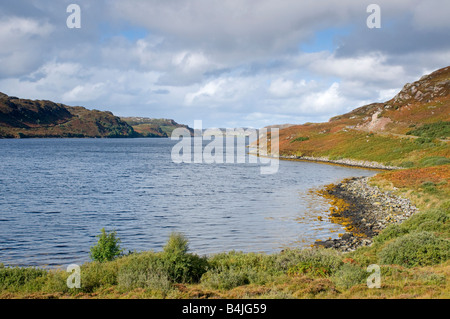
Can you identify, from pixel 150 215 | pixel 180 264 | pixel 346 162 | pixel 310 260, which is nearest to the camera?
pixel 180 264

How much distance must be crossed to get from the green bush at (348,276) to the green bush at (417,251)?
3.33 m

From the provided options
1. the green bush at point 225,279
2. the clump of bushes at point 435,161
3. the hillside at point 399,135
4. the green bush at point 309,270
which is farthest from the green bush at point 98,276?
the hillside at point 399,135

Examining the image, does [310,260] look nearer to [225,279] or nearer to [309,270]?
[309,270]

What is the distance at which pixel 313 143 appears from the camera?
110562 millimetres

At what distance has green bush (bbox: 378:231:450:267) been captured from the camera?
15156 millimetres

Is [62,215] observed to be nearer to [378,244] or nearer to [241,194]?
[241,194]

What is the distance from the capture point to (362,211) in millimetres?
32500

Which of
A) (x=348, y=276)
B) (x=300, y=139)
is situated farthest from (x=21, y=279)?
(x=300, y=139)

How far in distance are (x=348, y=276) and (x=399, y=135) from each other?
8356 centimetres

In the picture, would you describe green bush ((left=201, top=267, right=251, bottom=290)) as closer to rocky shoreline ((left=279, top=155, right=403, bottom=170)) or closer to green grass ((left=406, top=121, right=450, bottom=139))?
rocky shoreline ((left=279, top=155, right=403, bottom=170))

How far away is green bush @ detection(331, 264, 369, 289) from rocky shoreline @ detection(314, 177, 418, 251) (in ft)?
28.6

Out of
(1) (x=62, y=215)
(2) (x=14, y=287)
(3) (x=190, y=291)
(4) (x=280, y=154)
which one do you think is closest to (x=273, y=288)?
(3) (x=190, y=291)

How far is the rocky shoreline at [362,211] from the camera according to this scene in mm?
23656
